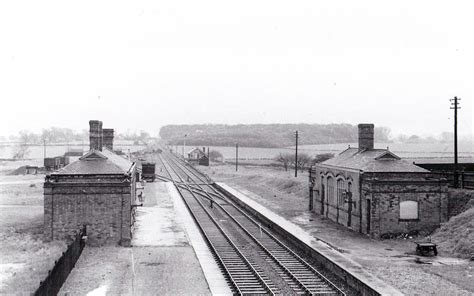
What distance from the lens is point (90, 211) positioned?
2270 cm

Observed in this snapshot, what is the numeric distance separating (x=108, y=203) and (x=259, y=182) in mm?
34566

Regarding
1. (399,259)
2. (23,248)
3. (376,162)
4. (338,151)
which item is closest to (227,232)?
(376,162)

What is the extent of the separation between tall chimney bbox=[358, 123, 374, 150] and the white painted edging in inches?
450

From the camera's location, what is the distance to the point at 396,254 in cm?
2083

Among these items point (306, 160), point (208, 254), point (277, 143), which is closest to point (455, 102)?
point (208, 254)

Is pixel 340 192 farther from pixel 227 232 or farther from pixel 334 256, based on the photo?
pixel 334 256

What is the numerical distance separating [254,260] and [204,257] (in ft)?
7.01

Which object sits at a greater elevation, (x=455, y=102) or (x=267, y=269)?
(x=455, y=102)

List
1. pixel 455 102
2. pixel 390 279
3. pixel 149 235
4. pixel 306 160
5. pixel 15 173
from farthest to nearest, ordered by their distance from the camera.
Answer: pixel 306 160 < pixel 15 173 < pixel 455 102 < pixel 149 235 < pixel 390 279

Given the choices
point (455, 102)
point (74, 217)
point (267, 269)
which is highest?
point (455, 102)

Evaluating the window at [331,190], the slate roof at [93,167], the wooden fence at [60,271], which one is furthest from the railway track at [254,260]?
the slate roof at [93,167]

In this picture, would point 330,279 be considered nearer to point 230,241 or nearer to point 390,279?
point 390,279

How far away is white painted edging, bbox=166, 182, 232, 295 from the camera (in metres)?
16.1

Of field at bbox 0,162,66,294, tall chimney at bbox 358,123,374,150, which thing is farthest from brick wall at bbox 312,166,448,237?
field at bbox 0,162,66,294
